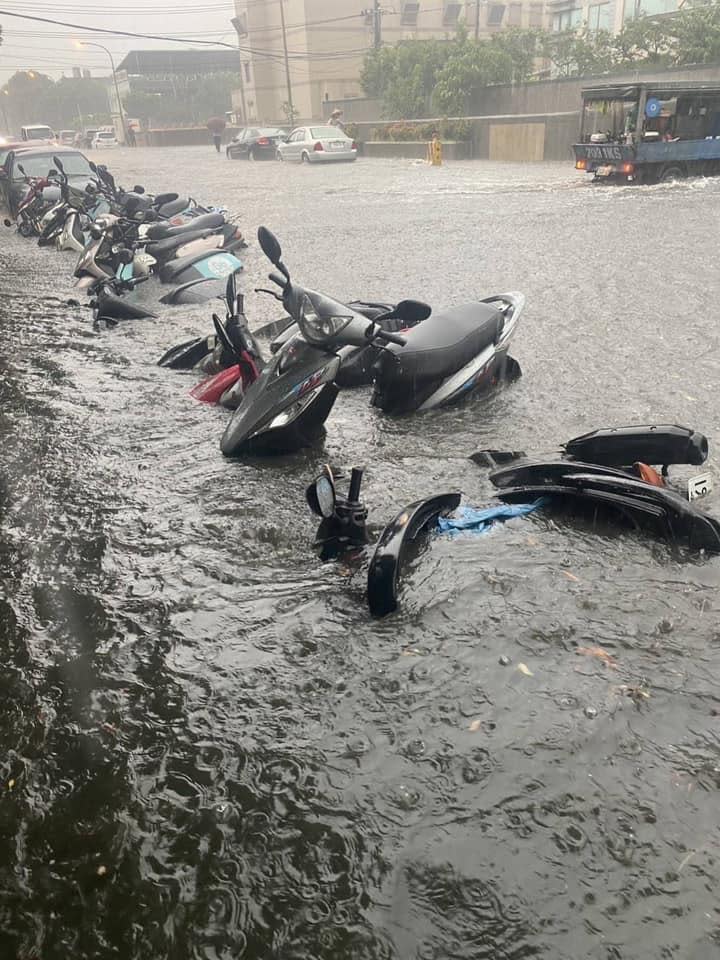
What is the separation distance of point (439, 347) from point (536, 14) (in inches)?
3092

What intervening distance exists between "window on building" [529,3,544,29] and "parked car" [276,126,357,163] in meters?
46.3

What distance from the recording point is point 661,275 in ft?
30.8

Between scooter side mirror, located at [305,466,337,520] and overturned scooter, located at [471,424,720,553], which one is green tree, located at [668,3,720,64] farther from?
scooter side mirror, located at [305,466,337,520]

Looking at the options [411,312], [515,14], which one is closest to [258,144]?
[411,312]

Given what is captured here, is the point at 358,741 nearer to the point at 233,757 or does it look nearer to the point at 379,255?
the point at 233,757

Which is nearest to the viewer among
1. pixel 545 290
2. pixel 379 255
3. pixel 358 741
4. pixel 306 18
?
pixel 358 741

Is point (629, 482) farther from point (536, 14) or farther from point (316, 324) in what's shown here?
point (536, 14)

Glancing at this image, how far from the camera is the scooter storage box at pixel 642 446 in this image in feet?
12.3

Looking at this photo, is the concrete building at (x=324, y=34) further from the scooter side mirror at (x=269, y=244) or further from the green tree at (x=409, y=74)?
the scooter side mirror at (x=269, y=244)

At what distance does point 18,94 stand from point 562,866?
395 ft

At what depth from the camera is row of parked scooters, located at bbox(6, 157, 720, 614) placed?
349cm

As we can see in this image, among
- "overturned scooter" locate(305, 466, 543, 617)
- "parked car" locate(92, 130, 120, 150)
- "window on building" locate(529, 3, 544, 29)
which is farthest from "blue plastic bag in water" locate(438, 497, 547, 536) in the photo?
"window on building" locate(529, 3, 544, 29)

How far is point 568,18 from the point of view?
53812 mm

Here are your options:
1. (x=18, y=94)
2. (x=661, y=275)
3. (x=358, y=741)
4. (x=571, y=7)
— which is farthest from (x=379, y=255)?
(x=18, y=94)
